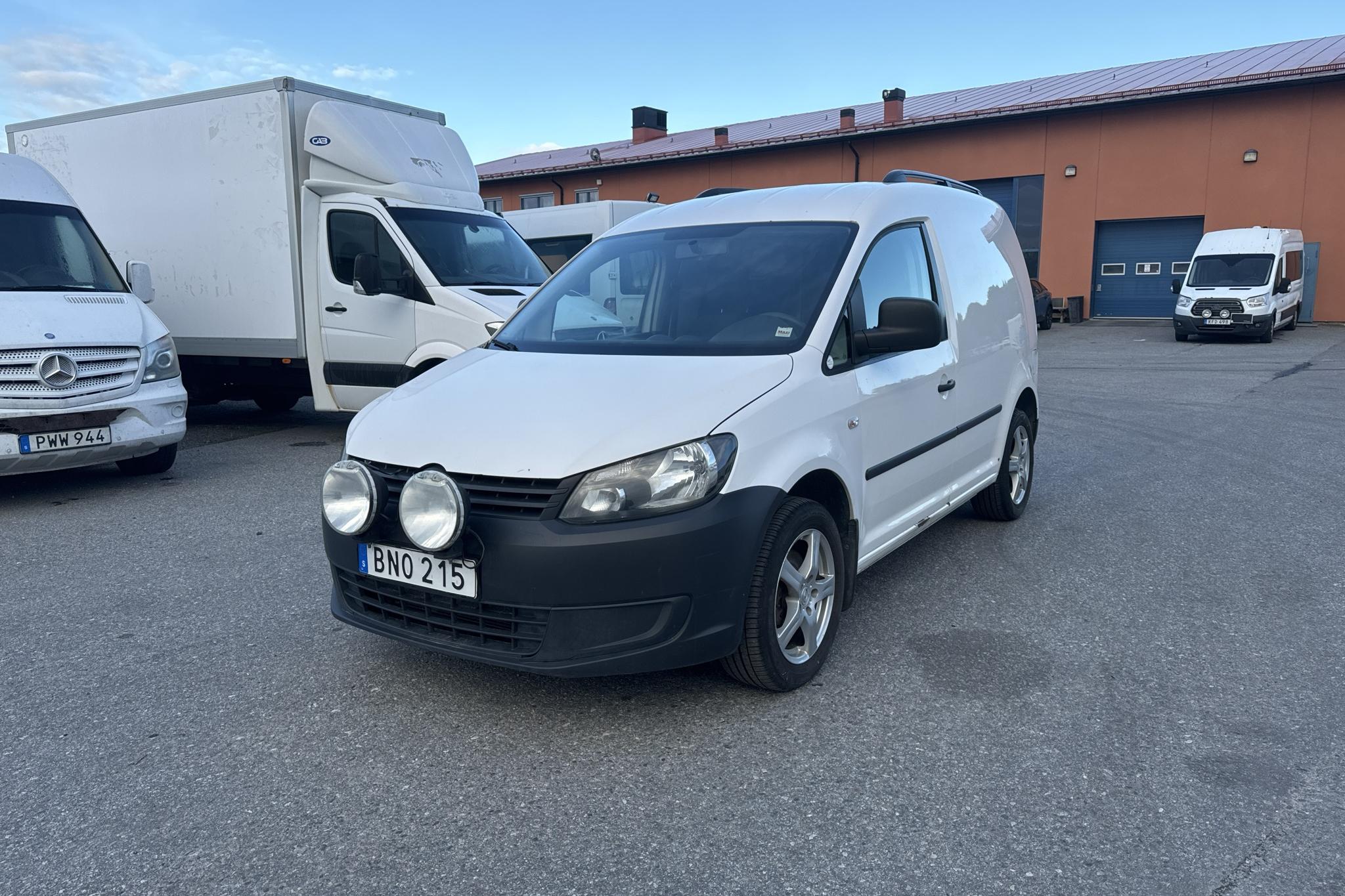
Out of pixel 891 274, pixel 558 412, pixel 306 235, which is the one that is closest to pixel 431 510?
pixel 558 412

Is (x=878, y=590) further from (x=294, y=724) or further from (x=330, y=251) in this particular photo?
(x=330, y=251)

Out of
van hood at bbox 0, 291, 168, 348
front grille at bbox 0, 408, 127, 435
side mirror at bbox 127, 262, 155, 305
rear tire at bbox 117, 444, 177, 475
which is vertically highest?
side mirror at bbox 127, 262, 155, 305

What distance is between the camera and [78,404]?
6.54m

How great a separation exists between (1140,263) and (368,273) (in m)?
23.8

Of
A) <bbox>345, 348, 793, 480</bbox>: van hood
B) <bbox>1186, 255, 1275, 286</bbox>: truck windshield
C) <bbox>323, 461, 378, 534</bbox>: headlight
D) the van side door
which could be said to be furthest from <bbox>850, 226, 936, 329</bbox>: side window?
<bbox>1186, 255, 1275, 286</bbox>: truck windshield

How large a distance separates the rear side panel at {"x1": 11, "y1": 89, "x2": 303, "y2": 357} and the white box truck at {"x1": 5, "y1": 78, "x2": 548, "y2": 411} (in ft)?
0.06

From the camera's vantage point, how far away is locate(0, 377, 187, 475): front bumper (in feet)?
20.8

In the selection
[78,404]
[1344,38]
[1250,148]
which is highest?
[1344,38]

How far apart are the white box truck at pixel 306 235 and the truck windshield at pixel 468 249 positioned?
0.06 ft

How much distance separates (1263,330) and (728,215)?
1939 centimetres

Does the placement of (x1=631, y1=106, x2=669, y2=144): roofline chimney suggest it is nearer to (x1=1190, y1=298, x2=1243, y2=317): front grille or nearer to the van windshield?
(x1=1190, y1=298, x2=1243, y2=317): front grille

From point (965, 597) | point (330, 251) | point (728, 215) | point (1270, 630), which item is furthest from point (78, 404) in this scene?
point (1270, 630)

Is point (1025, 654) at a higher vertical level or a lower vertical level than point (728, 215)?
lower

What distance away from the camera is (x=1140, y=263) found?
86.1 feet
